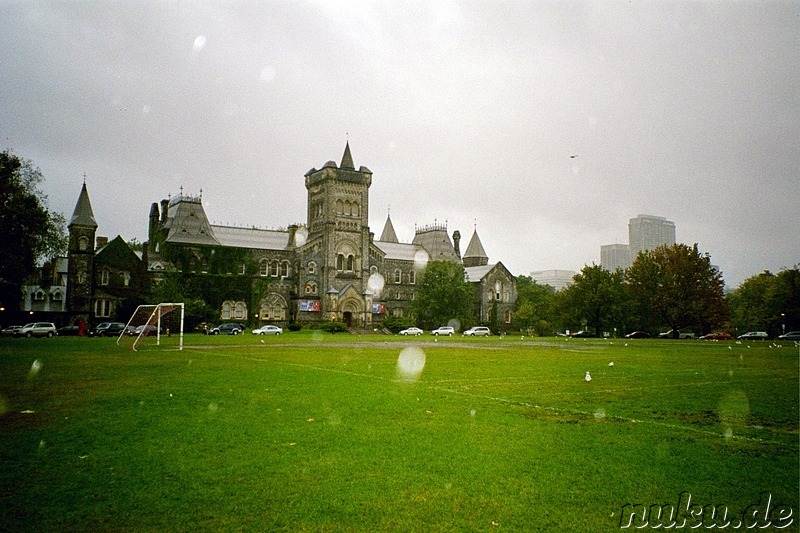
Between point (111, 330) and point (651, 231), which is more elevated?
point (651, 231)

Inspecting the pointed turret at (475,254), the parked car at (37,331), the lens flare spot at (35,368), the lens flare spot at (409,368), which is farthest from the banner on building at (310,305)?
the lens flare spot at (35,368)

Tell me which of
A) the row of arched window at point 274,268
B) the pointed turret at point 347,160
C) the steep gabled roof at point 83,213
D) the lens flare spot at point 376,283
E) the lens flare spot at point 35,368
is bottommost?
the lens flare spot at point 35,368

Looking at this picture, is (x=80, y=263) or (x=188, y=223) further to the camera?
(x=188, y=223)

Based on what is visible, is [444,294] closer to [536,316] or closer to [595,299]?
[536,316]

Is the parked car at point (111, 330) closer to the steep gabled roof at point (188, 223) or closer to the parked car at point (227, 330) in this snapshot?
the parked car at point (227, 330)

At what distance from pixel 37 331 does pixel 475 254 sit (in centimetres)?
7322

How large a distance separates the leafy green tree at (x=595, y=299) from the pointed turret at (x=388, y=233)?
36.3 m

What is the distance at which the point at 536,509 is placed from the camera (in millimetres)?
7031

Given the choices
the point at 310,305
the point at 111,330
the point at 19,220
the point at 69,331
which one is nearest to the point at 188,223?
the point at 310,305

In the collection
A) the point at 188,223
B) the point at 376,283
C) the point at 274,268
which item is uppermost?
the point at 188,223

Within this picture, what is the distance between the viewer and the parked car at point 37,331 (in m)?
52.1

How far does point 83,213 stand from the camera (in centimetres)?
6731

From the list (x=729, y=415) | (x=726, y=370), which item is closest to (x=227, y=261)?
(x=726, y=370)

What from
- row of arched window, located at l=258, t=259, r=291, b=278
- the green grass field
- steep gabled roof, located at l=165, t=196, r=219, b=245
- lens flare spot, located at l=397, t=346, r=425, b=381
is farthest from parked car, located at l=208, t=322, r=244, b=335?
the green grass field
